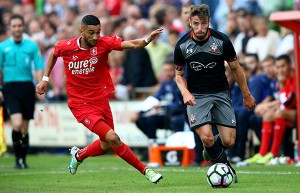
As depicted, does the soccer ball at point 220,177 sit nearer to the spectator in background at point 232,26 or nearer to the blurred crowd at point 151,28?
the blurred crowd at point 151,28

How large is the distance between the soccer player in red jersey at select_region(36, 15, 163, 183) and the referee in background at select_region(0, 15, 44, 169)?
4039 mm

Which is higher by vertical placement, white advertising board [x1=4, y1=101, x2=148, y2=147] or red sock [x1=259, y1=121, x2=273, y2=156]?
red sock [x1=259, y1=121, x2=273, y2=156]

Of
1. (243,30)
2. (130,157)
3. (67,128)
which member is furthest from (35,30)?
(130,157)

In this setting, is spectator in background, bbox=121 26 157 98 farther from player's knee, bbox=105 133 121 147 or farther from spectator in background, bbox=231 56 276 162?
player's knee, bbox=105 133 121 147

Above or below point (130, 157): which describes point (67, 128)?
below

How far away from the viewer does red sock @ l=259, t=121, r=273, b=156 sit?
17891mm

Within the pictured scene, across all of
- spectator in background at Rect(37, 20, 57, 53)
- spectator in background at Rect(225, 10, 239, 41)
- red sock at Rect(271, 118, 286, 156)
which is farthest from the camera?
spectator in background at Rect(37, 20, 57, 53)

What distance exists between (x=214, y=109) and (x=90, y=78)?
201 centimetres

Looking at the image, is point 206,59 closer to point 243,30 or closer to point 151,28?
point 243,30

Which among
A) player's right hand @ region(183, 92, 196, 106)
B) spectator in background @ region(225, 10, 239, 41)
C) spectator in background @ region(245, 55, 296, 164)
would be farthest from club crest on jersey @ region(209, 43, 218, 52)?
spectator in background @ region(225, 10, 239, 41)

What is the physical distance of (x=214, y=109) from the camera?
42.8 feet

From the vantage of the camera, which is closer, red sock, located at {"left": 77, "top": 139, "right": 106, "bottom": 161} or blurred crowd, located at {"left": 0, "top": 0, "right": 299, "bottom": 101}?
red sock, located at {"left": 77, "top": 139, "right": 106, "bottom": 161}

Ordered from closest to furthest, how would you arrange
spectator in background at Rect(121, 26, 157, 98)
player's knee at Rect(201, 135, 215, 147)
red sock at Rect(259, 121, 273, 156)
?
1. player's knee at Rect(201, 135, 215, 147)
2. red sock at Rect(259, 121, 273, 156)
3. spectator in background at Rect(121, 26, 157, 98)

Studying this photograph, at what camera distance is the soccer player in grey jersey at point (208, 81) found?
12.7 meters
